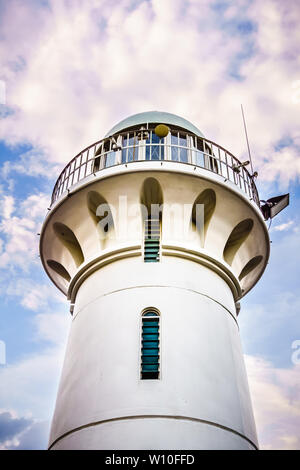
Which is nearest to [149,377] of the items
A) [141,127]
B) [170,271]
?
[170,271]

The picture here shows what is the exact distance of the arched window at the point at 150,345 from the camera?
11.0 metres

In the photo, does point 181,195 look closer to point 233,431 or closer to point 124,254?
point 124,254

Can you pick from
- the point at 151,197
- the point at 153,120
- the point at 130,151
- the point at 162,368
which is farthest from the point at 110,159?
the point at 162,368

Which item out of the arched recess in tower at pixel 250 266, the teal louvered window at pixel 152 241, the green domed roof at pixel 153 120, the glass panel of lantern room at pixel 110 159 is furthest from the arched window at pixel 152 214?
the arched recess in tower at pixel 250 266

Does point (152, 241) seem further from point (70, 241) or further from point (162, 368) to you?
point (162, 368)

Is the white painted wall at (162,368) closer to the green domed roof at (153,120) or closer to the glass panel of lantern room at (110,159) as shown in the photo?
the glass panel of lantern room at (110,159)

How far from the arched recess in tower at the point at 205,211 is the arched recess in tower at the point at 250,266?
2465 mm

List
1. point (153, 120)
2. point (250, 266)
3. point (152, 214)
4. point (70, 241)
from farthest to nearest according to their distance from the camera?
point (153, 120)
point (250, 266)
point (70, 241)
point (152, 214)

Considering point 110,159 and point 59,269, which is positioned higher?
point 110,159

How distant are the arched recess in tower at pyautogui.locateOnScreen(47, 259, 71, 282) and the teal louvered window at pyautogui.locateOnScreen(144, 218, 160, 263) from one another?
3793 mm

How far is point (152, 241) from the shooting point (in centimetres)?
1373

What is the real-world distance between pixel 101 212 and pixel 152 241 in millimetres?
1940

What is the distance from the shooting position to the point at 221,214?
14.5 m

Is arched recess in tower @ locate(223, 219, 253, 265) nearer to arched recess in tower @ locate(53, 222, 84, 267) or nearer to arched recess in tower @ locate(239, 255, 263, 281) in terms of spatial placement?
arched recess in tower @ locate(239, 255, 263, 281)
